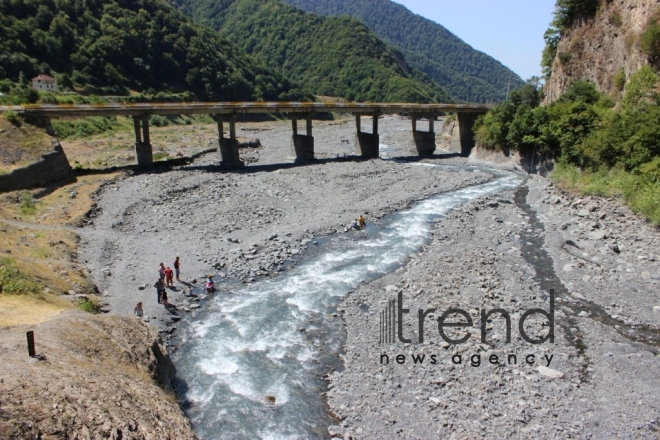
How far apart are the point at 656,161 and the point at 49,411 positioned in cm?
4211

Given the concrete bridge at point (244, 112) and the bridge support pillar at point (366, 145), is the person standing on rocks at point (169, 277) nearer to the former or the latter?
the concrete bridge at point (244, 112)

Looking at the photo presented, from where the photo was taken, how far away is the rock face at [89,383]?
433 inches

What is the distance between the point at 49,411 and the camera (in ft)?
36.5

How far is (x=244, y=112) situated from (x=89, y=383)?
51.2 metres

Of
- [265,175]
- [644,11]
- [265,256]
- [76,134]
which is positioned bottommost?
[265,256]

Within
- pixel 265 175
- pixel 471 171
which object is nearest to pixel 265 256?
pixel 265 175

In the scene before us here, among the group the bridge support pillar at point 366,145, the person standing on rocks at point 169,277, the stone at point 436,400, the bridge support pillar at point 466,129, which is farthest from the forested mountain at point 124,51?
the stone at point 436,400

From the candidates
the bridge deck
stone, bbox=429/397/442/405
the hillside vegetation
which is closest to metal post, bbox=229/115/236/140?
the bridge deck

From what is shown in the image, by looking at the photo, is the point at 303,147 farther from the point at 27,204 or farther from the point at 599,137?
the point at 27,204

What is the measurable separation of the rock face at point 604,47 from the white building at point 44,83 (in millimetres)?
84857

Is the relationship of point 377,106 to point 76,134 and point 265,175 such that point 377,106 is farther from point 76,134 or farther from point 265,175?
point 76,134

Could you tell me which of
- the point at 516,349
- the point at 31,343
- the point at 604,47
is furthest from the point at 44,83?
the point at 516,349

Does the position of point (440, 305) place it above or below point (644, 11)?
below
